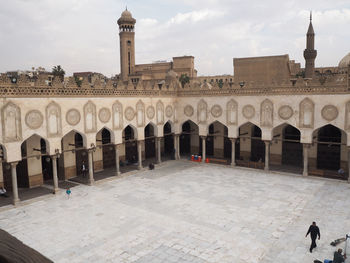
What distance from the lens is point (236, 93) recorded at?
22.0m

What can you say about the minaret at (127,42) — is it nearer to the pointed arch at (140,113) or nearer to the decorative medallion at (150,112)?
the decorative medallion at (150,112)

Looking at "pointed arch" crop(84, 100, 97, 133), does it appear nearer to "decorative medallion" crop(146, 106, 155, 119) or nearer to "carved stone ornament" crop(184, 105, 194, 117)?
"decorative medallion" crop(146, 106, 155, 119)

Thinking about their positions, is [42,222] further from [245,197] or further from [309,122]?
[309,122]

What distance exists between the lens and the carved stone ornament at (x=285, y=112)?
65.0ft

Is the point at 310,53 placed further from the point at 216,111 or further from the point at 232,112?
the point at 216,111

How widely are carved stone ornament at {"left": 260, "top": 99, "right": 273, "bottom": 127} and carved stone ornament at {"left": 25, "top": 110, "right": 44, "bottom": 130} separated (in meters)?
13.9

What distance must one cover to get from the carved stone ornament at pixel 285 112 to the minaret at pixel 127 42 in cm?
4716

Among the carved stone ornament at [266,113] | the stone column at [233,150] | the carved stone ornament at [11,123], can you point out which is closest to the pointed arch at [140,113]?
the stone column at [233,150]

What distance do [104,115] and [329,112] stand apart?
45.5ft

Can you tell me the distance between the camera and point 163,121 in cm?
2403

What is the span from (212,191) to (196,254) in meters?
6.90

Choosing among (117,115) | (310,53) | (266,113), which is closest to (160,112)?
(117,115)

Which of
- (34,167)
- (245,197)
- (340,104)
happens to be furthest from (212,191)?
(34,167)

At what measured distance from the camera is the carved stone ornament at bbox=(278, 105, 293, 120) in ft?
65.0
